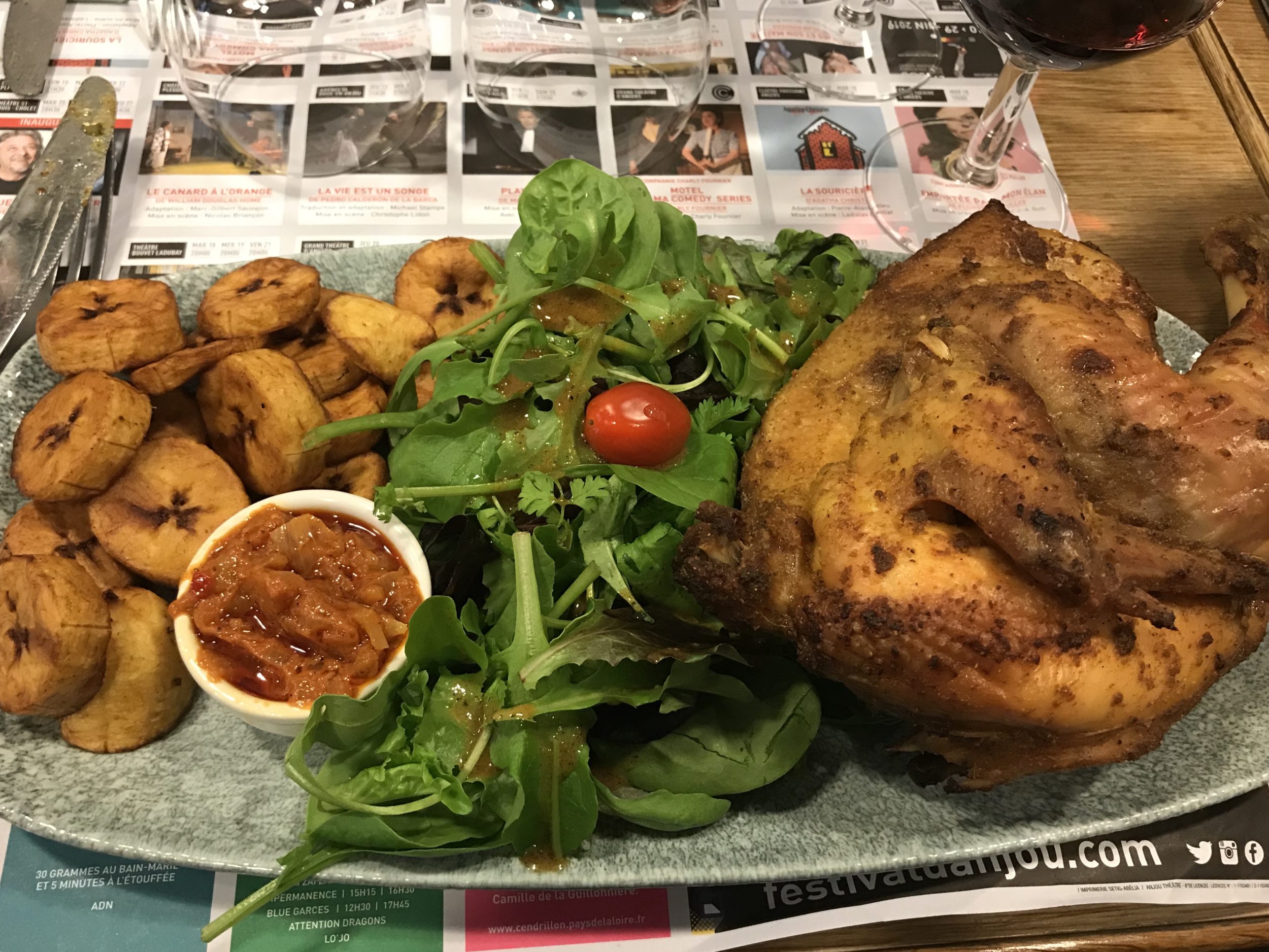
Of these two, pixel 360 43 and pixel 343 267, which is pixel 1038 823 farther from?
pixel 360 43

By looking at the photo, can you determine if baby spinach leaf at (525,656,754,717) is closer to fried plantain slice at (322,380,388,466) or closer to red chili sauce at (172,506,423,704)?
red chili sauce at (172,506,423,704)

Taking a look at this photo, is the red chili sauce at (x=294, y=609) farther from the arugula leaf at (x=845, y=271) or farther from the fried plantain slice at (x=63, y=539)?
the arugula leaf at (x=845, y=271)

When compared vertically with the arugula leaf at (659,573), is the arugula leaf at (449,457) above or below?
above

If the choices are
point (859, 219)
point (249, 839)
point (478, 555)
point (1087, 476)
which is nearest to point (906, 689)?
point (1087, 476)

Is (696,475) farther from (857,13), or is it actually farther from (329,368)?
(857,13)

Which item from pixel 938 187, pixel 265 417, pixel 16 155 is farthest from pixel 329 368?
pixel 938 187

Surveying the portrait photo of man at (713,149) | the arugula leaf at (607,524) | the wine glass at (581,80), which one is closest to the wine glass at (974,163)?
the portrait photo of man at (713,149)
